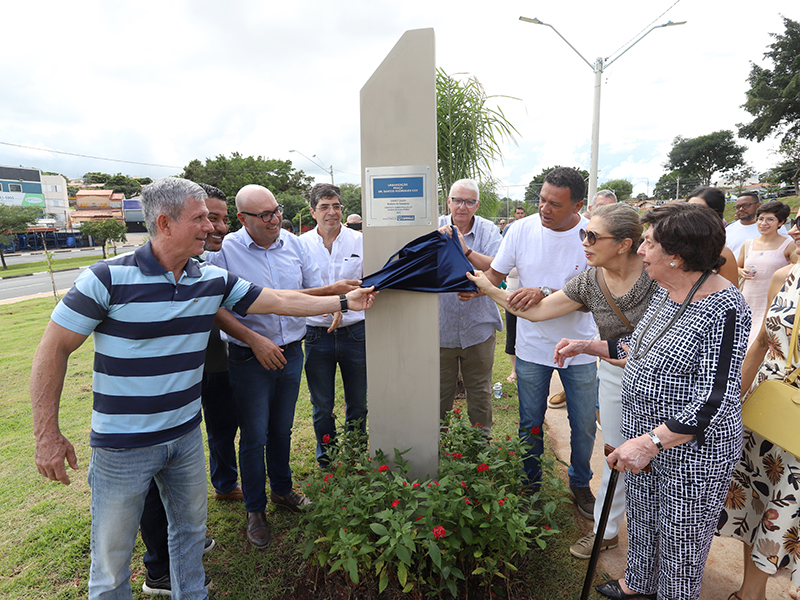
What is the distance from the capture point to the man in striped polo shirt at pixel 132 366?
1823 millimetres

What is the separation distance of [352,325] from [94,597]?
228 cm

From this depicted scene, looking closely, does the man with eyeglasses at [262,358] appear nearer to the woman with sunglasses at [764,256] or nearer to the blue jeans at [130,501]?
the blue jeans at [130,501]

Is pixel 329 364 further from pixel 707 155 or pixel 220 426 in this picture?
pixel 707 155

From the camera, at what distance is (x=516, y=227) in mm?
3170

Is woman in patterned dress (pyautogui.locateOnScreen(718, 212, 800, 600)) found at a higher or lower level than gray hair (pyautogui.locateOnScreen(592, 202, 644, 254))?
lower

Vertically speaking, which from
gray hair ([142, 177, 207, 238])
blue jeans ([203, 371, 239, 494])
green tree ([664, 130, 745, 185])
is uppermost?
green tree ([664, 130, 745, 185])

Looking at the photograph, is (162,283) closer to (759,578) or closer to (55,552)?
(55,552)

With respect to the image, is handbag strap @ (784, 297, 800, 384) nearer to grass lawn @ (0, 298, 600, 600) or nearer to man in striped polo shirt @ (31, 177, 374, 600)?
grass lawn @ (0, 298, 600, 600)

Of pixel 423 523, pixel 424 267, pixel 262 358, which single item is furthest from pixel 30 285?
pixel 423 523

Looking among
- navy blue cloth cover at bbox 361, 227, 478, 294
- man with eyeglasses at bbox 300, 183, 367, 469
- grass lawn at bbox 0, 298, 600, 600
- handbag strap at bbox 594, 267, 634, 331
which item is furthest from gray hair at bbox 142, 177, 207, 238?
handbag strap at bbox 594, 267, 634, 331

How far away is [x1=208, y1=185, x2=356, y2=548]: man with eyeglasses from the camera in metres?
2.89

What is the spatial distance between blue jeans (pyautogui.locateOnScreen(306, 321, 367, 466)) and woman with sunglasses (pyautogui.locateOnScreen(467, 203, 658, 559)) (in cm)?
140

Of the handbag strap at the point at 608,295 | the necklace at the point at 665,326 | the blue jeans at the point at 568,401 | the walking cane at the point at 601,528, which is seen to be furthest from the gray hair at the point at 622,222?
the walking cane at the point at 601,528

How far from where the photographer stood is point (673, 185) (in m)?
77.9
